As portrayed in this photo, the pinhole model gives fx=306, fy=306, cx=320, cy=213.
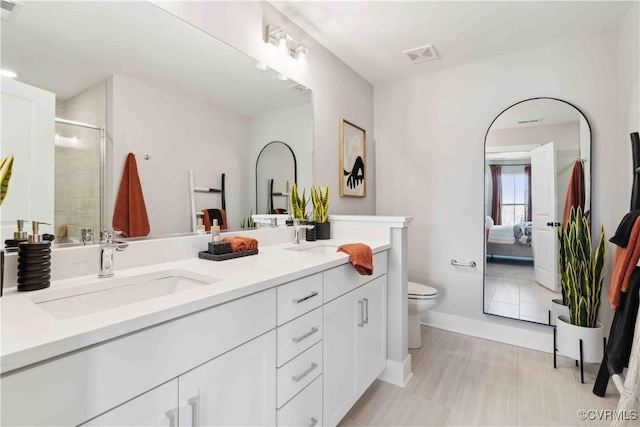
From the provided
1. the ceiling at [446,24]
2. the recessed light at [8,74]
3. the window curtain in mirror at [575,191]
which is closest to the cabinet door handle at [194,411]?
the recessed light at [8,74]

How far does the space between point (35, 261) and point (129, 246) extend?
330 mm

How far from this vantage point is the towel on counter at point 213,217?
1595 millimetres

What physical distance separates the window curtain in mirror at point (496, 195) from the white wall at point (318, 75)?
110 cm

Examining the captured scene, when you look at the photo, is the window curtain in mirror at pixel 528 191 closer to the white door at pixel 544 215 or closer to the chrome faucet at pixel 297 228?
the white door at pixel 544 215

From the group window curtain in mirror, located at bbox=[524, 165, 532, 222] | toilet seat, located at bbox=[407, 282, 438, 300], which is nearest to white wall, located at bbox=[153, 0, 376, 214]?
toilet seat, located at bbox=[407, 282, 438, 300]

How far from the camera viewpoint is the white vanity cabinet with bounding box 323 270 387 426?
1414mm

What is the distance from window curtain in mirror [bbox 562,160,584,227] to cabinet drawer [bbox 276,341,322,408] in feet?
7.15

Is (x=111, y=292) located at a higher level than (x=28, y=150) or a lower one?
lower

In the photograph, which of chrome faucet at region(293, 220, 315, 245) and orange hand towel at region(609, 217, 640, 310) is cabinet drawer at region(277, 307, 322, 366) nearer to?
chrome faucet at region(293, 220, 315, 245)

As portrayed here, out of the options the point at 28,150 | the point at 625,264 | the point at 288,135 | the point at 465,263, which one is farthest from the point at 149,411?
the point at 465,263

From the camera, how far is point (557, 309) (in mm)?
2338

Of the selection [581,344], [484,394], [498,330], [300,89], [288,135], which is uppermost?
[300,89]

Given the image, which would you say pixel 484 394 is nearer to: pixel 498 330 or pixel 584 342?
pixel 584 342

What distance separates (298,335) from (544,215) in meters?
2.29
